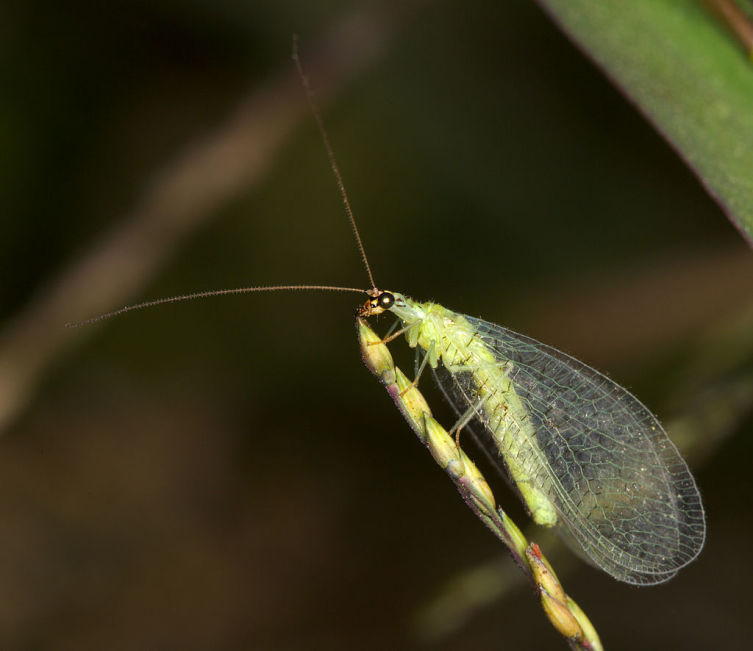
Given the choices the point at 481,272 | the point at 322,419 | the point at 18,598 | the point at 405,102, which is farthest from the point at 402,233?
the point at 18,598

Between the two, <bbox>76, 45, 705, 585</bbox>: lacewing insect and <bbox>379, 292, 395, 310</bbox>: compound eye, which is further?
<bbox>379, 292, 395, 310</bbox>: compound eye

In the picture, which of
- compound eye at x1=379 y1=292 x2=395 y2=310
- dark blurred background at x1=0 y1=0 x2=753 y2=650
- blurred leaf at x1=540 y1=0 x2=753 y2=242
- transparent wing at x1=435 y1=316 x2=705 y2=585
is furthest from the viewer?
dark blurred background at x1=0 y1=0 x2=753 y2=650

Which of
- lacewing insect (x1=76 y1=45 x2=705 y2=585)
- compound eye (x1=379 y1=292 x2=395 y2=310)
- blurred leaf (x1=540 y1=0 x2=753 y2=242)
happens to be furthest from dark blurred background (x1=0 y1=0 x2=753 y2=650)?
blurred leaf (x1=540 y1=0 x2=753 y2=242)

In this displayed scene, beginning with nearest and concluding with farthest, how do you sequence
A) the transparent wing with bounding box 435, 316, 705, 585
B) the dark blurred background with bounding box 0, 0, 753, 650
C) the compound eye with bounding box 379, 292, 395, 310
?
the transparent wing with bounding box 435, 316, 705, 585
the compound eye with bounding box 379, 292, 395, 310
the dark blurred background with bounding box 0, 0, 753, 650

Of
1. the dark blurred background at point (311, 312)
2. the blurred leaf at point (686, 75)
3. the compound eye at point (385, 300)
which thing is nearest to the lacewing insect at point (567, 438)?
the compound eye at point (385, 300)

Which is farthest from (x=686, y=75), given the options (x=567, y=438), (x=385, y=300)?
(x=567, y=438)

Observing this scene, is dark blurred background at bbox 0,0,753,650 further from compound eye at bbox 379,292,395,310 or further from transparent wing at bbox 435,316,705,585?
compound eye at bbox 379,292,395,310

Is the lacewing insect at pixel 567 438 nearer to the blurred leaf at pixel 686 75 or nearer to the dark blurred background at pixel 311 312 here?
the dark blurred background at pixel 311 312
